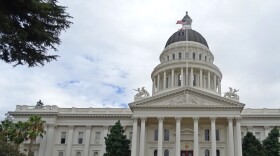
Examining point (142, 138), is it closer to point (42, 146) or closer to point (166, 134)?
point (166, 134)

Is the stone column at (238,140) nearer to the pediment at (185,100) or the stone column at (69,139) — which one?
the pediment at (185,100)

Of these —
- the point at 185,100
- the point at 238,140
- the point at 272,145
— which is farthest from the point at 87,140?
the point at 272,145

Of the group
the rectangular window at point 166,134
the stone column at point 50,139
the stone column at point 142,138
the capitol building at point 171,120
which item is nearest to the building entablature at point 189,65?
the capitol building at point 171,120

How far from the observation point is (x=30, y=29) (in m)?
13.8

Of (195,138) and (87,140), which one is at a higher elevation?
(195,138)

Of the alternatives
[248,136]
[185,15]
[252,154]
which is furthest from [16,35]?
[185,15]

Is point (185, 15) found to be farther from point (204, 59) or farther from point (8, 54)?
point (8, 54)

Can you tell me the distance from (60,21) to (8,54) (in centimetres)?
245

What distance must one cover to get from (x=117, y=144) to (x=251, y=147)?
1879 centimetres

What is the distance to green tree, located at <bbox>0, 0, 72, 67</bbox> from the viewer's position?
43.2ft

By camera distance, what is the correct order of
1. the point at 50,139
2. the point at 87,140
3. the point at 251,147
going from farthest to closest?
the point at 87,140 < the point at 50,139 < the point at 251,147

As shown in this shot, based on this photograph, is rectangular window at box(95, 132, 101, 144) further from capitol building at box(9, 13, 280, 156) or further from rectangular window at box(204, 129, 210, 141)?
rectangular window at box(204, 129, 210, 141)

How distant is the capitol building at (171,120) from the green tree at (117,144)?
4.15 ft

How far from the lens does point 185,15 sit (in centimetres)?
8356
